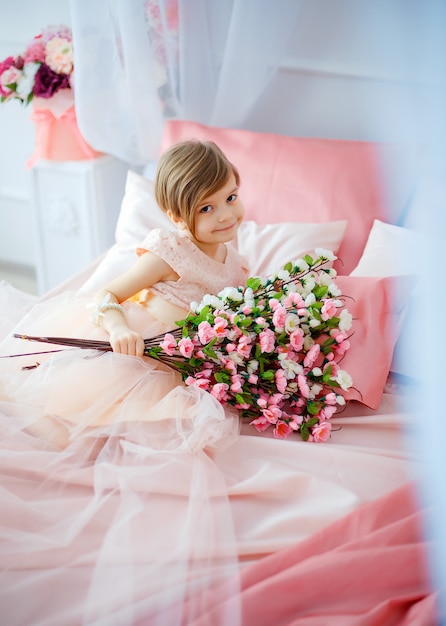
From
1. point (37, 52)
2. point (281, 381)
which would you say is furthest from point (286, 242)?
point (37, 52)

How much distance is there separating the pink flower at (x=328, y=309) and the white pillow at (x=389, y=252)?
337 millimetres

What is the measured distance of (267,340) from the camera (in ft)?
4.48

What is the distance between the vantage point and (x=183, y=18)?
6.79 ft

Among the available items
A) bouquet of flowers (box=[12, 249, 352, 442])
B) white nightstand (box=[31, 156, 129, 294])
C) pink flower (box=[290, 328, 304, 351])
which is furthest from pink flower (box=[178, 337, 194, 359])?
white nightstand (box=[31, 156, 129, 294])

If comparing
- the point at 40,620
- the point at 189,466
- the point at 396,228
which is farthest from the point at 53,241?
the point at 40,620

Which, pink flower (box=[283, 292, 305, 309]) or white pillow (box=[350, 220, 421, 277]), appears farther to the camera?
white pillow (box=[350, 220, 421, 277])

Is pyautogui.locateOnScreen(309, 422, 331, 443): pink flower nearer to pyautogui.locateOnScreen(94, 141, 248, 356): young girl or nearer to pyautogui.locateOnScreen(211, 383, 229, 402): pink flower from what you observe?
pyautogui.locateOnScreen(211, 383, 229, 402): pink flower

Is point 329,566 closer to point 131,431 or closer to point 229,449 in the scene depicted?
point 229,449

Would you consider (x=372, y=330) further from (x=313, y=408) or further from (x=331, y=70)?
(x=331, y=70)

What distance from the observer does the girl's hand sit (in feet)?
4.58

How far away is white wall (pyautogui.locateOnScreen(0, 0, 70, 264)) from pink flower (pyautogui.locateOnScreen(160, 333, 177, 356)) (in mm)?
1436

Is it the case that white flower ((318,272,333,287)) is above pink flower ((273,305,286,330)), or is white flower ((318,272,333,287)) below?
above

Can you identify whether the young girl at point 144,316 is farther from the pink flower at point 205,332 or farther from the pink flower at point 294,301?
the pink flower at point 294,301

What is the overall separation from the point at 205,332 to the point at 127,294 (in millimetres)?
251
